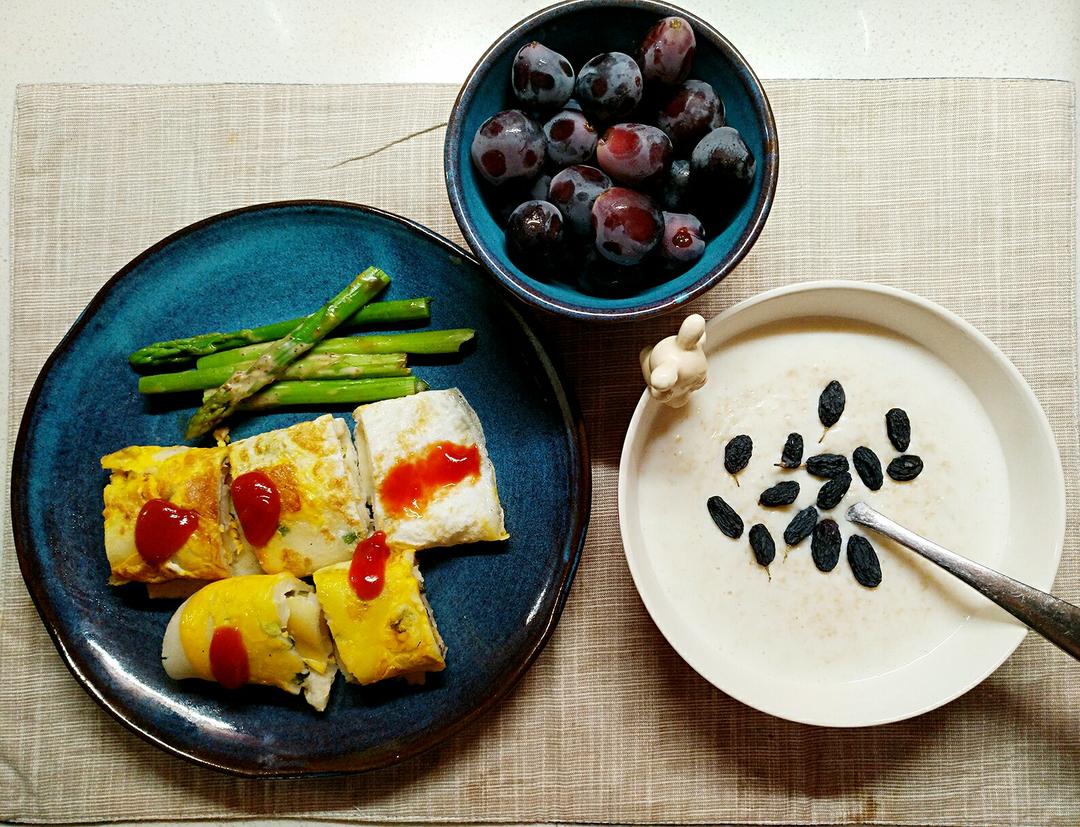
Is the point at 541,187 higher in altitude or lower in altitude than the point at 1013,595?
higher

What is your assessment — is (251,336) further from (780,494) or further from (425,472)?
(780,494)

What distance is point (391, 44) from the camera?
8.01 ft

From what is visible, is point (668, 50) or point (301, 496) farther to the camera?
point (301, 496)

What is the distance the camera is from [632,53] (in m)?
1.94

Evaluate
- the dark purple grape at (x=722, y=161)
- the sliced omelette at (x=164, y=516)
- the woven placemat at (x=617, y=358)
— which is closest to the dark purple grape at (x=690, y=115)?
the dark purple grape at (x=722, y=161)

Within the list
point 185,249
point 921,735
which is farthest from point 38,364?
point 921,735

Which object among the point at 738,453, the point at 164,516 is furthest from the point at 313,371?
the point at 738,453

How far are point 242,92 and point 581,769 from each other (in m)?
2.00

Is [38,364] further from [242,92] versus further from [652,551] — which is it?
[652,551]

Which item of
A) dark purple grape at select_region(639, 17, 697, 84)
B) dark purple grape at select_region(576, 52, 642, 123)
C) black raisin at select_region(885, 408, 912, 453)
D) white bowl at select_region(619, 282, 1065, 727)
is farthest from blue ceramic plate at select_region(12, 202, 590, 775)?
black raisin at select_region(885, 408, 912, 453)

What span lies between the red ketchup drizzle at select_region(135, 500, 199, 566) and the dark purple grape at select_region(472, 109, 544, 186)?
41.4 inches

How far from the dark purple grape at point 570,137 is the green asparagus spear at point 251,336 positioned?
20.7 inches

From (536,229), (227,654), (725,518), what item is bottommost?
(227,654)

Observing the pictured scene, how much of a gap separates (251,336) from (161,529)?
1.68 feet
